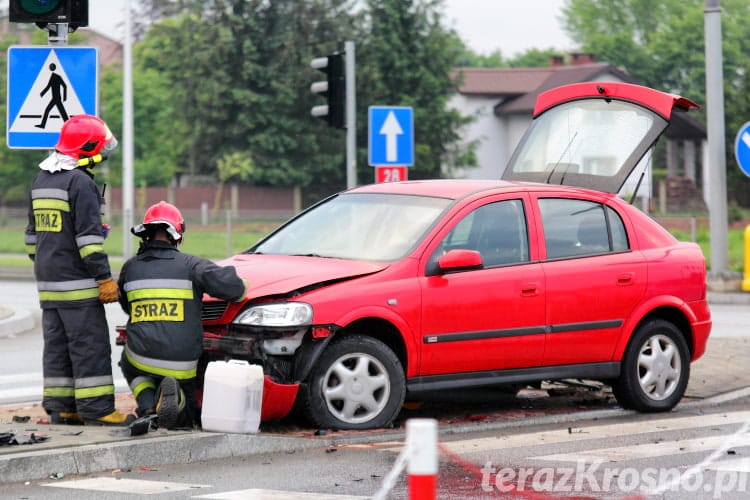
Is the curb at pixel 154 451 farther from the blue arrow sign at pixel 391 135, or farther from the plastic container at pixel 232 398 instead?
the blue arrow sign at pixel 391 135

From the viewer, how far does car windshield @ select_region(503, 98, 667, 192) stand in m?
11.0

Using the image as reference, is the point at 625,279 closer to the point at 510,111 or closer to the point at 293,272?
the point at 293,272

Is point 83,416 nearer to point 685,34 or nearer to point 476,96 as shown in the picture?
point 476,96

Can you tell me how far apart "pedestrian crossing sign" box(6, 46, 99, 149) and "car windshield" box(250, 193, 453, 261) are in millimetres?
1624

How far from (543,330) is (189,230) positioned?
3748 centimetres

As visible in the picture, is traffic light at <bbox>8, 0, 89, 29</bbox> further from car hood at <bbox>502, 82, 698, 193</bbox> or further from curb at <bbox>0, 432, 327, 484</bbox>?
car hood at <bbox>502, 82, 698, 193</bbox>

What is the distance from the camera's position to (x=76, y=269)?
27.7 ft

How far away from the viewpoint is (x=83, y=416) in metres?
8.55

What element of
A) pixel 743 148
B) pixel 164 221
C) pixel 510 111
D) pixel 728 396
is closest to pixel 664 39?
pixel 510 111

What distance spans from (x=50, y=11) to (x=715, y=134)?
1415 cm

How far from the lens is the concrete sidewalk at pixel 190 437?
740 cm

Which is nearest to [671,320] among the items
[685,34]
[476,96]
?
[476,96]

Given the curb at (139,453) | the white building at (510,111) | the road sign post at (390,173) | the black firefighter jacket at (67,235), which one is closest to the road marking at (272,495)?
the curb at (139,453)

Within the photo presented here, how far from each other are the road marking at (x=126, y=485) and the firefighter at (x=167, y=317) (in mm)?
1056
